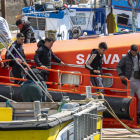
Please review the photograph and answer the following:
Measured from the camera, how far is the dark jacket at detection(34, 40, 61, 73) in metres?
6.61

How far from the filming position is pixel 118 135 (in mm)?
5449

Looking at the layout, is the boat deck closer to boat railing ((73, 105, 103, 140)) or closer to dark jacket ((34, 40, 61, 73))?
boat railing ((73, 105, 103, 140))

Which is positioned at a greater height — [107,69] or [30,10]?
[30,10]

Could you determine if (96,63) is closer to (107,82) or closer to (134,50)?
(107,82)

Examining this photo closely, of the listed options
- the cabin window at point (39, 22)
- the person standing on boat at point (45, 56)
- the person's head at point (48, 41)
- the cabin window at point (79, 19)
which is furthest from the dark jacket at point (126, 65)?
the cabin window at point (79, 19)

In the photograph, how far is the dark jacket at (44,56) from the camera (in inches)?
260

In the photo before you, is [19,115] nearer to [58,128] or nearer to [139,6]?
[58,128]

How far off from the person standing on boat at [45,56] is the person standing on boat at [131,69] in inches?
54.0

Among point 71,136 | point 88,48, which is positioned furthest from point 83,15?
point 71,136

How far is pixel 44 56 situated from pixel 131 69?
192 centimetres

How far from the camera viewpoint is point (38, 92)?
5203 millimetres

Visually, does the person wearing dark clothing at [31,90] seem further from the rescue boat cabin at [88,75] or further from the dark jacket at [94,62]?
the dark jacket at [94,62]

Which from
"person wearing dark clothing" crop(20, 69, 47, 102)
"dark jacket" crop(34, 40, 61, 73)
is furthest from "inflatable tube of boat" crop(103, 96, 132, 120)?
"person wearing dark clothing" crop(20, 69, 47, 102)

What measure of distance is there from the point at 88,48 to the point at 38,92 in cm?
199
